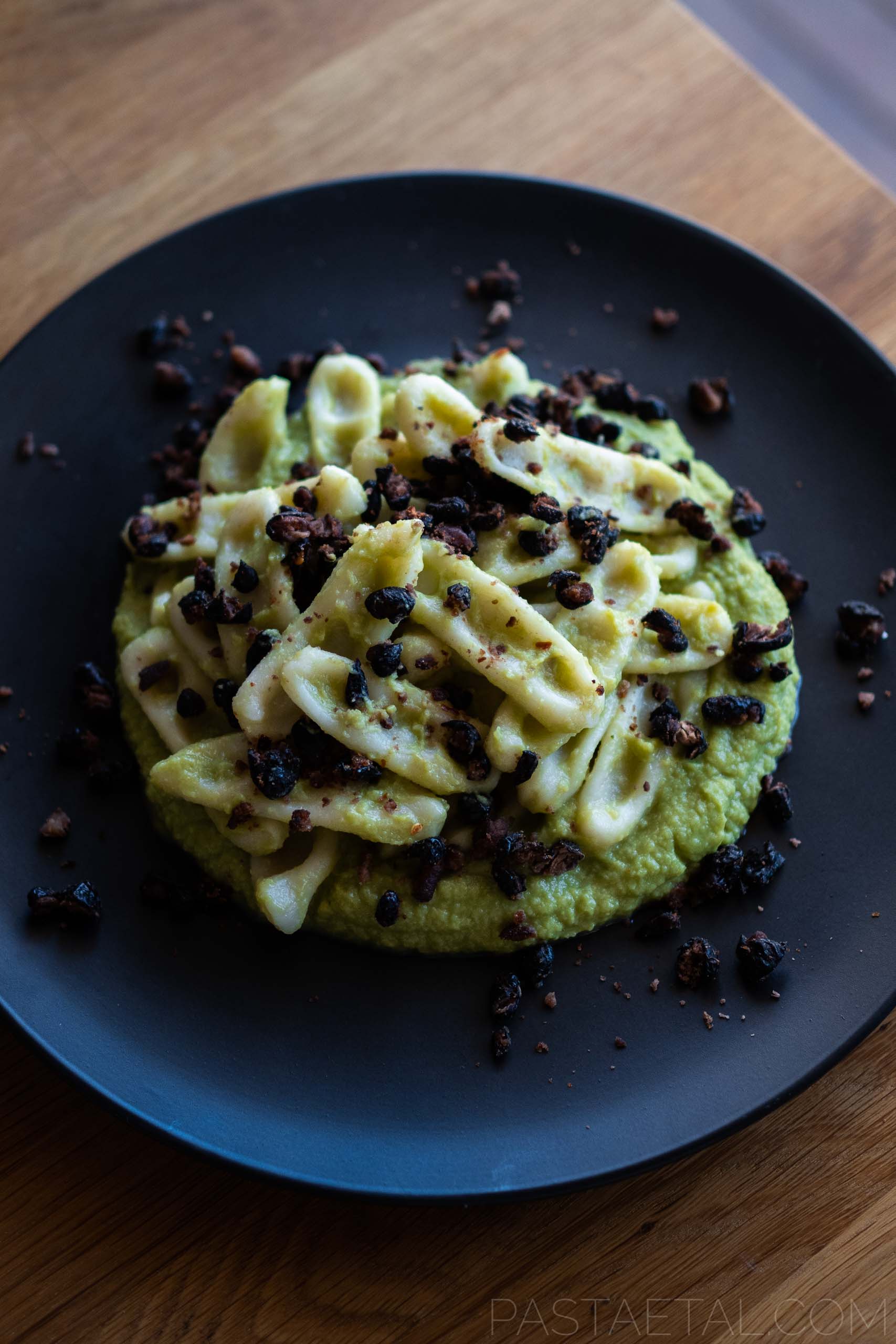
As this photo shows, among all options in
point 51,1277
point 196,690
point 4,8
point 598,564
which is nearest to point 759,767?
point 598,564

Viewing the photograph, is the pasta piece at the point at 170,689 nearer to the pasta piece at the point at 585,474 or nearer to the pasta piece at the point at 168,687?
the pasta piece at the point at 168,687

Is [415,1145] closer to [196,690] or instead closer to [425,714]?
[425,714]

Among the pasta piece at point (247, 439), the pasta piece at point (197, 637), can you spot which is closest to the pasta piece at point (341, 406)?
the pasta piece at point (247, 439)

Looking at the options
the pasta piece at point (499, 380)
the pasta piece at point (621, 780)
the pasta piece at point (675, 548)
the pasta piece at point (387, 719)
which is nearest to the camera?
the pasta piece at point (387, 719)

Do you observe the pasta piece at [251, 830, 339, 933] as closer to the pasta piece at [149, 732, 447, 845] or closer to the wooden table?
the pasta piece at [149, 732, 447, 845]

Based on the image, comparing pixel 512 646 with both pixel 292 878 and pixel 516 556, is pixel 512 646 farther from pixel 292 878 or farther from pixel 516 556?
pixel 292 878

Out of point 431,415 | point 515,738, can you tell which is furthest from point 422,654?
point 431,415
